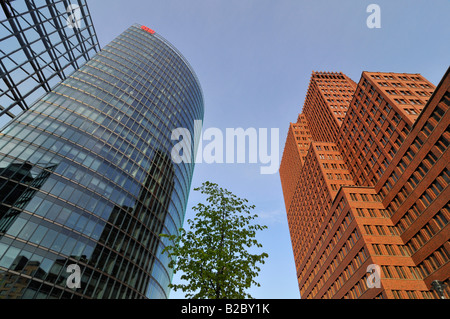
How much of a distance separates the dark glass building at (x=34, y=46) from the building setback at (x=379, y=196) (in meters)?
31.4

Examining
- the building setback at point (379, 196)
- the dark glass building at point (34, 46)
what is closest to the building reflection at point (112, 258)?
the dark glass building at point (34, 46)

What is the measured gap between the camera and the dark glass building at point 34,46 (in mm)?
15148

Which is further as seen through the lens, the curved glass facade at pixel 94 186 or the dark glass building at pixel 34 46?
the curved glass facade at pixel 94 186

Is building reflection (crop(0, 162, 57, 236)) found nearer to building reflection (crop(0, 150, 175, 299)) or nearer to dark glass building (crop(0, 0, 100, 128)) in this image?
building reflection (crop(0, 150, 175, 299))

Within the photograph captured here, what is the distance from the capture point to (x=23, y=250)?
1029 inches

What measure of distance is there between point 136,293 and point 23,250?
16.1 meters

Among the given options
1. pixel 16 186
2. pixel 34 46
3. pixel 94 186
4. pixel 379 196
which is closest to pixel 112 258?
pixel 94 186

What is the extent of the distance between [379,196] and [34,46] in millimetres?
57301

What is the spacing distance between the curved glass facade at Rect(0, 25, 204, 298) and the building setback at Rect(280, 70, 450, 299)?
33.9m

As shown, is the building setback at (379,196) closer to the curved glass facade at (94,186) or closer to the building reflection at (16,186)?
the curved glass facade at (94,186)

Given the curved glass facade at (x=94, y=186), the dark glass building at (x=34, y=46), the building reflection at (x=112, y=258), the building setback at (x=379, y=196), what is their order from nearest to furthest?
the dark glass building at (x=34, y=46) → the building reflection at (x=112, y=258) → the curved glass facade at (x=94, y=186) → the building setback at (x=379, y=196)

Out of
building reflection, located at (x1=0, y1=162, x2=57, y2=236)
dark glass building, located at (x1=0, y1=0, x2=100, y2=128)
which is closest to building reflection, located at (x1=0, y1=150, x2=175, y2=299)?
building reflection, located at (x1=0, y1=162, x2=57, y2=236)

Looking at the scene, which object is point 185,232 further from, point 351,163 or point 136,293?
point 351,163

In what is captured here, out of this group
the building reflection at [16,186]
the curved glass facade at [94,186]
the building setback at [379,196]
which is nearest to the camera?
the building reflection at [16,186]
